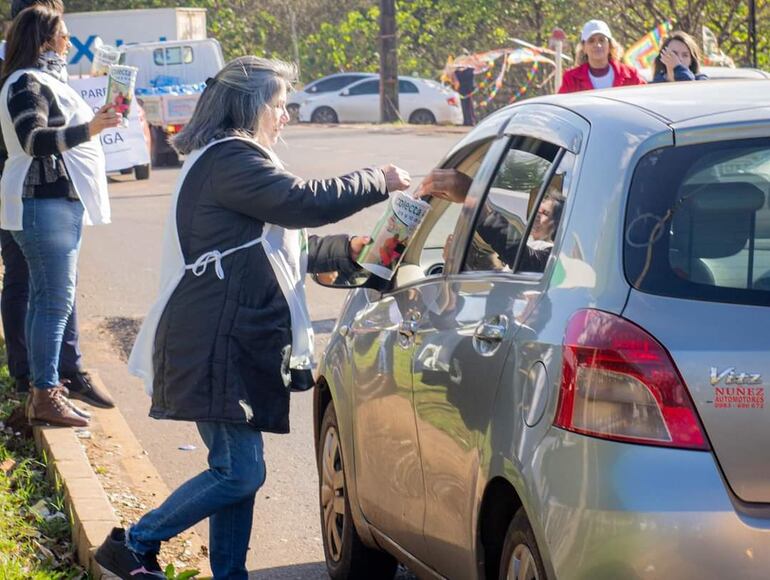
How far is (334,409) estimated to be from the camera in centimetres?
505

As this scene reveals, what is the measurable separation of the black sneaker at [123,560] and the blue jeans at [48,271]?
191 cm

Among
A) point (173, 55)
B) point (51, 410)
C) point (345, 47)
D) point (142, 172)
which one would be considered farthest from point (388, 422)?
point (345, 47)

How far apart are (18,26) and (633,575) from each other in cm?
451

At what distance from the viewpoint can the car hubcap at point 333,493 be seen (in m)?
5.07

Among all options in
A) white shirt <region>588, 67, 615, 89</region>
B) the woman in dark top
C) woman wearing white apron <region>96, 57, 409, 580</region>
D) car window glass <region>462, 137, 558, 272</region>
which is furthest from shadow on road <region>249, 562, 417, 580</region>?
white shirt <region>588, 67, 615, 89</region>

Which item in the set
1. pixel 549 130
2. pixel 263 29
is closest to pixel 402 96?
pixel 263 29

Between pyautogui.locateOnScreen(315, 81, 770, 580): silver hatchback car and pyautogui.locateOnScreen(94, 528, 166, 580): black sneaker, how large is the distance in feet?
3.26

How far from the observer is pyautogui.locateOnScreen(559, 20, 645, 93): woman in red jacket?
33.7ft

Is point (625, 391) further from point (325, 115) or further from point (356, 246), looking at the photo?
point (325, 115)

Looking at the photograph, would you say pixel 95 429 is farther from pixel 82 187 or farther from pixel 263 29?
pixel 263 29

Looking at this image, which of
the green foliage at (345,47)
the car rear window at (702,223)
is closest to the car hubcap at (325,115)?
the green foliage at (345,47)

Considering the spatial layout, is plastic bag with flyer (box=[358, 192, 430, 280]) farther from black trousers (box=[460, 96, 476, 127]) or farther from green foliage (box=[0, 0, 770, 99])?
black trousers (box=[460, 96, 476, 127])

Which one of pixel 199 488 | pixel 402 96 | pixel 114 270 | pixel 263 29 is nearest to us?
pixel 199 488

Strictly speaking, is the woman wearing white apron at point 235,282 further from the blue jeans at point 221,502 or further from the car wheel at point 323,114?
the car wheel at point 323,114
